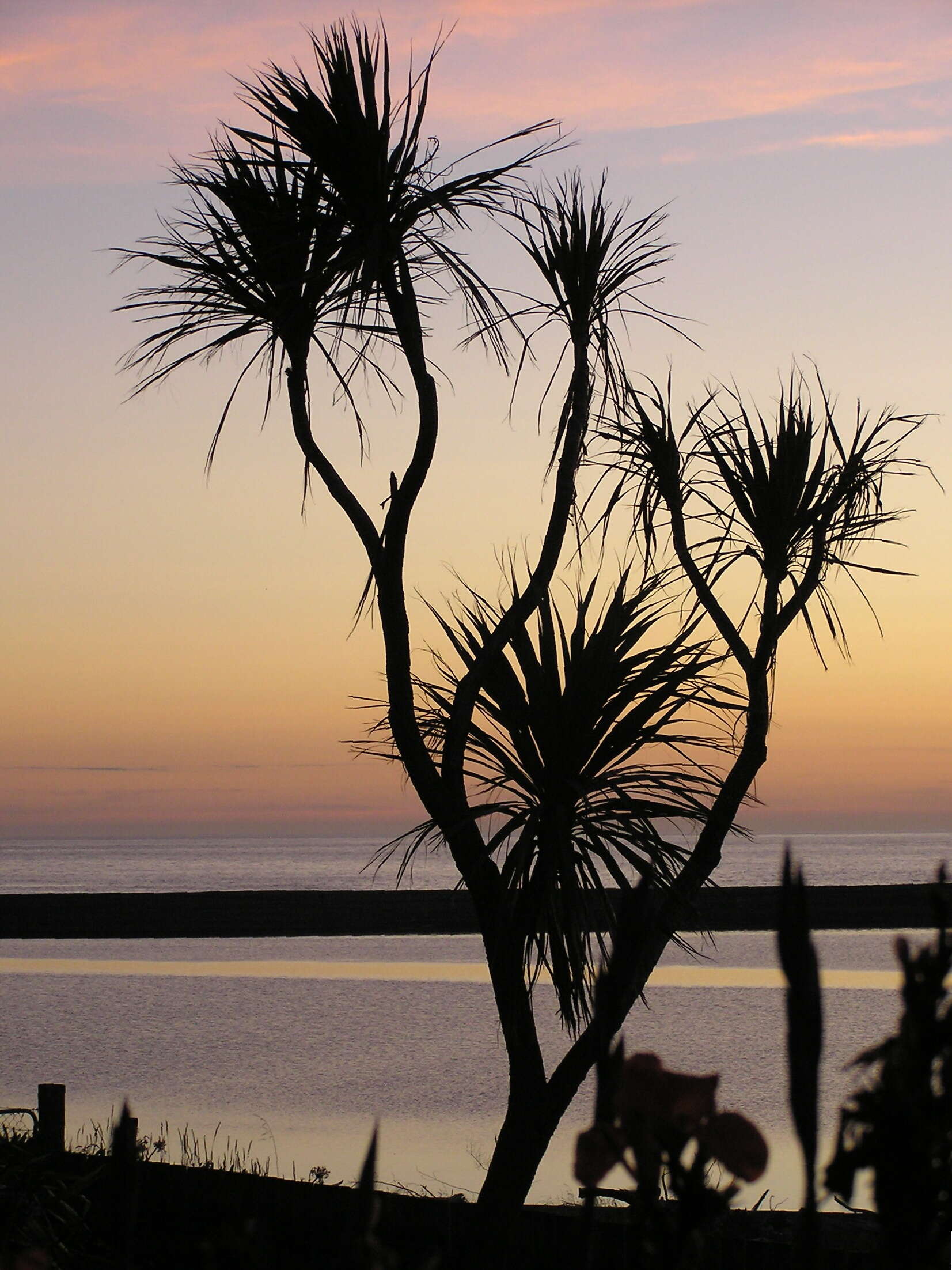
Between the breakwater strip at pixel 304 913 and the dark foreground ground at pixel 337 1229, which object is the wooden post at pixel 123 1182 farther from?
the breakwater strip at pixel 304 913

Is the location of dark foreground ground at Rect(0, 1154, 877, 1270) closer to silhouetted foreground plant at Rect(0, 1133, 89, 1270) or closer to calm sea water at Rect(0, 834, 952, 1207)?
silhouetted foreground plant at Rect(0, 1133, 89, 1270)

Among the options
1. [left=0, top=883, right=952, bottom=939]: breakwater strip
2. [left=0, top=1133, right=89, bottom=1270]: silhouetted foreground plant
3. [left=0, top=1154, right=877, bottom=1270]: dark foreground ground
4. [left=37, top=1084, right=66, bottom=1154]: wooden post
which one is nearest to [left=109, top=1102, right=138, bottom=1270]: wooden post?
[left=0, top=1133, right=89, bottom=1270]: silhouetted foreground plant

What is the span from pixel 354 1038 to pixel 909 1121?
18.2 meters

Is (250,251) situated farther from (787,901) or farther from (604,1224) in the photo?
(787,901)

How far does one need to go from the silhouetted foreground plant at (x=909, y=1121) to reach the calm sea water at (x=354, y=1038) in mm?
108

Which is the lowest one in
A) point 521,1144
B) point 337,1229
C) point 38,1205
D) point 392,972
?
point 392,972

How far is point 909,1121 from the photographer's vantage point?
56 centimetres

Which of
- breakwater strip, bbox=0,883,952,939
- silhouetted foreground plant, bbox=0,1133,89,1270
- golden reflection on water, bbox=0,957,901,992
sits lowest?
golden reflection on water, bbox=0,957,901,992

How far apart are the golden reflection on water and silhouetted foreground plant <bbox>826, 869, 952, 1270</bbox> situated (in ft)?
75.9

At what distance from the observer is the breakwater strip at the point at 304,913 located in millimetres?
10641

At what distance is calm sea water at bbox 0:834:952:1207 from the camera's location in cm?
1093

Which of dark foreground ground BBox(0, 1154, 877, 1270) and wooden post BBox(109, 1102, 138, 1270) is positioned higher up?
wooden post BBox(109, 1102, 138, 1270)

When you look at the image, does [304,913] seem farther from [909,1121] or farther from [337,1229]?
[909,1121]

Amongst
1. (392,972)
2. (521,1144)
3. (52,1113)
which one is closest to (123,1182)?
(521,1144)
